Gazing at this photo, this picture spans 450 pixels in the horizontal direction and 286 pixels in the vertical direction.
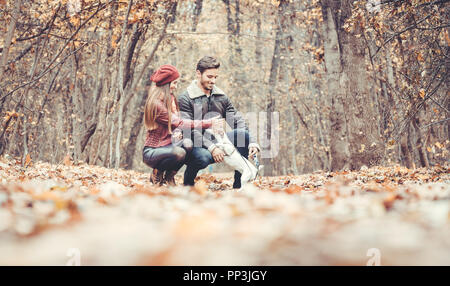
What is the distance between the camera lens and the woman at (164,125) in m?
5.05

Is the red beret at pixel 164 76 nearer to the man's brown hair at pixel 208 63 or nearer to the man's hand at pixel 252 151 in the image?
the man's brown hair at pixel 208 63

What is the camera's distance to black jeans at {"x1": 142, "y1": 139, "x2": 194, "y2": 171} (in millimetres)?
5051

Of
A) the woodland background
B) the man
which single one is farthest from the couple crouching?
the woodland background

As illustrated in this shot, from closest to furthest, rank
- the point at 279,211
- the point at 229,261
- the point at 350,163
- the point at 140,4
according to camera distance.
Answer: the point at 229,261, the point at 279,211, the point at 350,163, the point at 140,4

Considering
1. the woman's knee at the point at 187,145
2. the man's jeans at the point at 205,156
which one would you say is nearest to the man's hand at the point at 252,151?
the man's jeans at the point at 205,156

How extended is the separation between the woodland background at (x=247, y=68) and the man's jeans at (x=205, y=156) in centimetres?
237

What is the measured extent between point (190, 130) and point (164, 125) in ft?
1.16

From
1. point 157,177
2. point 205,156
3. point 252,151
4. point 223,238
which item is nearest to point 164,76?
point 205,156

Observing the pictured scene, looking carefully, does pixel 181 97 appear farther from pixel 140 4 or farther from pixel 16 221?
pixel 140 4

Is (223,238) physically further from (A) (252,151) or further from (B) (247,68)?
(B) (247,68)

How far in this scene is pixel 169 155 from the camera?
5.05 metres

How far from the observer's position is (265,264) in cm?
131
